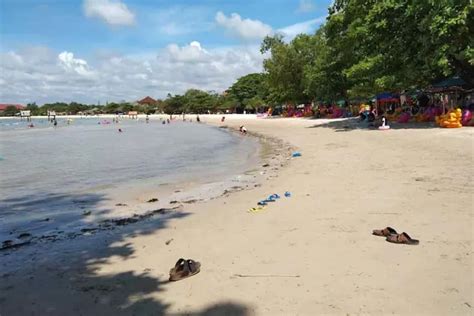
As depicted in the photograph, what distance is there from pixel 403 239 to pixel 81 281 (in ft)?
12.2

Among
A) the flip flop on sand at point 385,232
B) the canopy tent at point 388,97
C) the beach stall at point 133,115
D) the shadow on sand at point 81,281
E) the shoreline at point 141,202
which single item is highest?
the canopy tent at point 388,97

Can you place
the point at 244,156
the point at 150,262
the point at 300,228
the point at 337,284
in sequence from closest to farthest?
the point at 337,284
the point at 150,262
the point at 300,228
the point at 244,156

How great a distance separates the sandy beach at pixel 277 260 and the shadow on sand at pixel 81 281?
0.01m

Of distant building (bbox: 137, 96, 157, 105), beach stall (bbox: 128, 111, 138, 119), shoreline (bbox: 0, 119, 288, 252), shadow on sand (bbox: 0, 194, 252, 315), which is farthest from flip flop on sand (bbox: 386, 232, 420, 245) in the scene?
distant building (bbox: 137, 96, 157, 105)

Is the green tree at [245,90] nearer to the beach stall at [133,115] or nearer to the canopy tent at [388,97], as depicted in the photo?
the beach stall at [133,115]

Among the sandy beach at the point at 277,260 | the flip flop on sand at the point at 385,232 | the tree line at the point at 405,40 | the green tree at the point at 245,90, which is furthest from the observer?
the green tree at the point at 245,90

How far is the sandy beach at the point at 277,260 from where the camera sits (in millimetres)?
3926

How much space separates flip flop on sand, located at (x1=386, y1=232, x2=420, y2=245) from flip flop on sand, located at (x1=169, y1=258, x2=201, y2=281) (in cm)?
234

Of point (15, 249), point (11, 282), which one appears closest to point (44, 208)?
point (15, 249)

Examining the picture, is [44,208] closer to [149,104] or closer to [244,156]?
[244,156]

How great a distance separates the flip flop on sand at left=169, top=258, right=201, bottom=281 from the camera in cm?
456

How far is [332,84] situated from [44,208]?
3663 cm

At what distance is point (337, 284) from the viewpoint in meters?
4.19

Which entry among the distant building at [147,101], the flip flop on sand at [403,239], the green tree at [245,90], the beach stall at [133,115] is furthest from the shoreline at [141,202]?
the distant building at [147,101]
